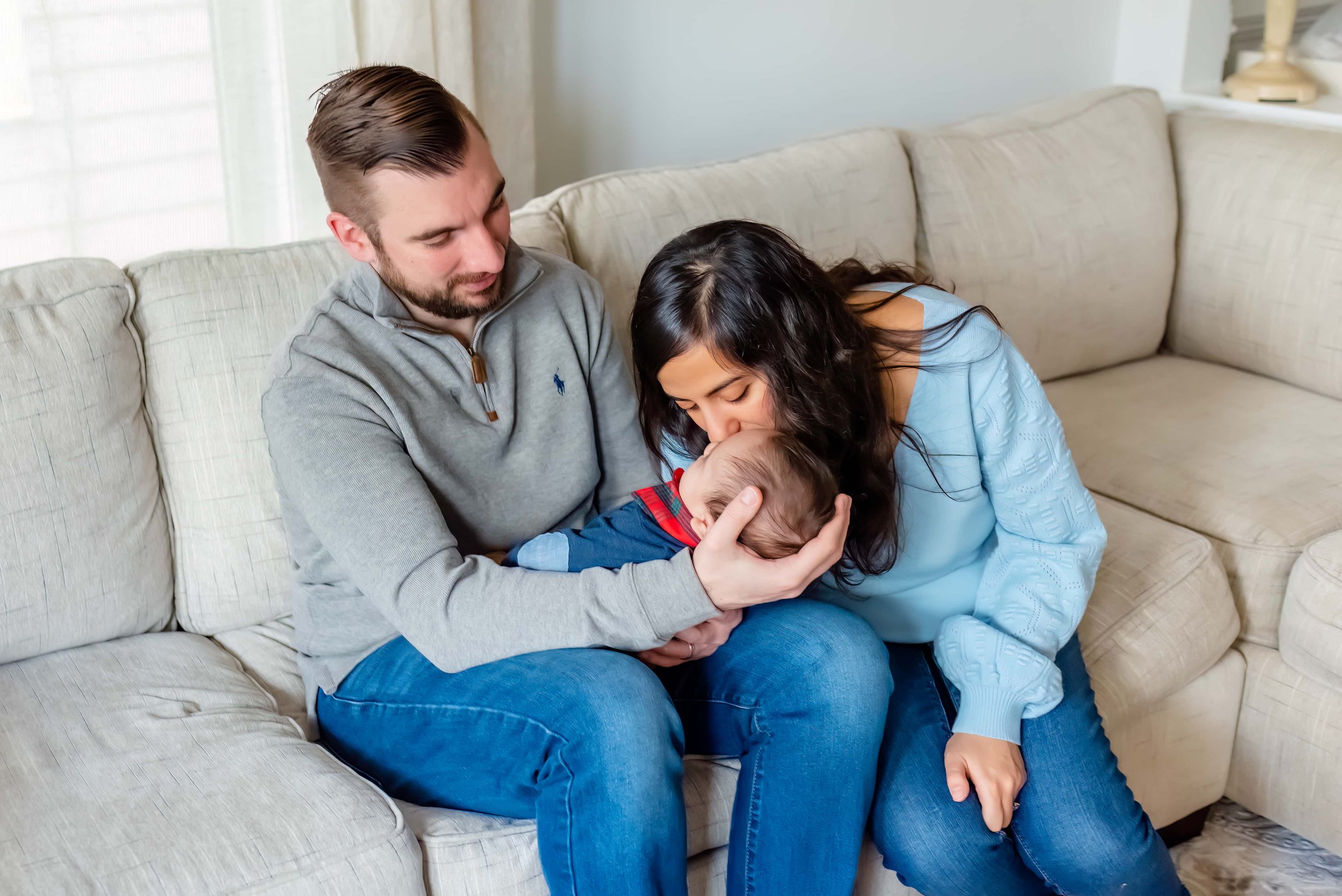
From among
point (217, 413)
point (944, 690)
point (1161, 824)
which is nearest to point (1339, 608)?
point (1161, 824)

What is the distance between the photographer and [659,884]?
47.0 inches

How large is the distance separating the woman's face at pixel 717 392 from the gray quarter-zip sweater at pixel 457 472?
0.18 metres

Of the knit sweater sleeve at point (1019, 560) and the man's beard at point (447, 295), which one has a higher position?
the man's beard at point (447, 295)

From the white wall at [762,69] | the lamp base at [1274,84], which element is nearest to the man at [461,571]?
the white wall at [762,69]

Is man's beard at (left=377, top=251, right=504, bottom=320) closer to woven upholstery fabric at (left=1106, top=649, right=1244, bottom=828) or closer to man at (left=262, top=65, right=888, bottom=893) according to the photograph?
man at (left=262, top=65, right=888, bottom=893)

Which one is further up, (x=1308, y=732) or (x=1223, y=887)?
(x=1308, y=732)

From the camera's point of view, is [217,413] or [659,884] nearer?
[659,884]

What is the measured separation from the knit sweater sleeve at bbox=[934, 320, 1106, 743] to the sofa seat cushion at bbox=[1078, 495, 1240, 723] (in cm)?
17

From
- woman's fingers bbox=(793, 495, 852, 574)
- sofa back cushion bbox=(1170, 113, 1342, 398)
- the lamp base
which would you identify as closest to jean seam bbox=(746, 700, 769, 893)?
woman's fingers bbox=(793, 495, 852, 574)

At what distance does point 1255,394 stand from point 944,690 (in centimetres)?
118

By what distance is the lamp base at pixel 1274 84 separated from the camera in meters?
2.76

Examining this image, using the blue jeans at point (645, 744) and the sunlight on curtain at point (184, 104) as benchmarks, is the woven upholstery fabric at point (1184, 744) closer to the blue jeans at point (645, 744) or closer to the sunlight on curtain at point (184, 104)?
the blue jeans at point (645, 744)

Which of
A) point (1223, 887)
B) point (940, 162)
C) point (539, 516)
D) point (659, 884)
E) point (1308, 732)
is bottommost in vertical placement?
point (1223, 887)

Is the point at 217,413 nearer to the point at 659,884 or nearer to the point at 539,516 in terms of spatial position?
the point at 539,516
